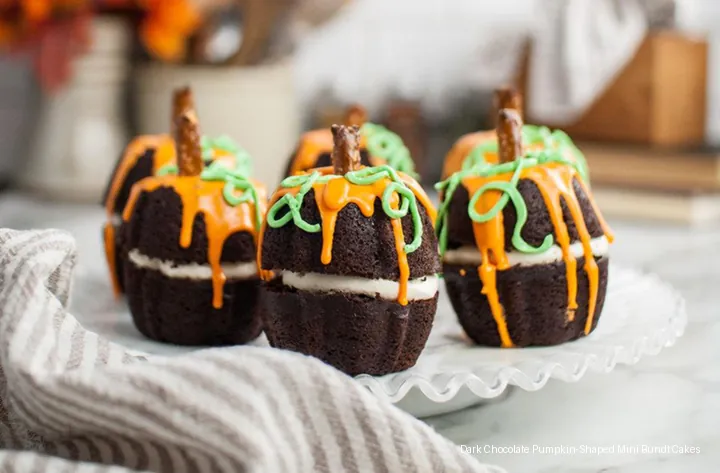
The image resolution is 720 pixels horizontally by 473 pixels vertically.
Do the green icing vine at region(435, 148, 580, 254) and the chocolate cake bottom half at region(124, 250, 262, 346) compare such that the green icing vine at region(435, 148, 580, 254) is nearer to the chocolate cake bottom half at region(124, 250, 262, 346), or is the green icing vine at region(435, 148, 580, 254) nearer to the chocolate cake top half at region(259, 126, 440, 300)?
the chocolate cake top half at region(259, 126, 440, 300)

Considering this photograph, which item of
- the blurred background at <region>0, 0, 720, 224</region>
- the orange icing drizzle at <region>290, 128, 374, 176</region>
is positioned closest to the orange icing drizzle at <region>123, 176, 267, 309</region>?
the orange icing drizzle at <region>290, 128, 374, 176</region>

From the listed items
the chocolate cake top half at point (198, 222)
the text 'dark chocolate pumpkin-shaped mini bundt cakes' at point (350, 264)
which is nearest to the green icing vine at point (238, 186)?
the chocolate cake top half at point (198, 222)

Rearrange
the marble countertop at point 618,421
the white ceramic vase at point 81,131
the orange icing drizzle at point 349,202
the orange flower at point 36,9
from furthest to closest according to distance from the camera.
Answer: the white ceramic vase at point 81,131 → the orange flower at point 36,9 → the orange icing drizzle at point 349,202 → the marble countertop at point 618,421

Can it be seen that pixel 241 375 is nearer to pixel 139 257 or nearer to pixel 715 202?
pixel 139 257

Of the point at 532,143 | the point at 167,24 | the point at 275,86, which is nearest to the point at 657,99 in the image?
the point at 532,143

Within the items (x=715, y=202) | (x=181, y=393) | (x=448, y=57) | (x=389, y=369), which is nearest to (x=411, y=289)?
(x=389, y=369)

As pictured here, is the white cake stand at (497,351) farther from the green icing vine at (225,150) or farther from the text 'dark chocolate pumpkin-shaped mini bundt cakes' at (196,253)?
the green icing vine at (225,150)
